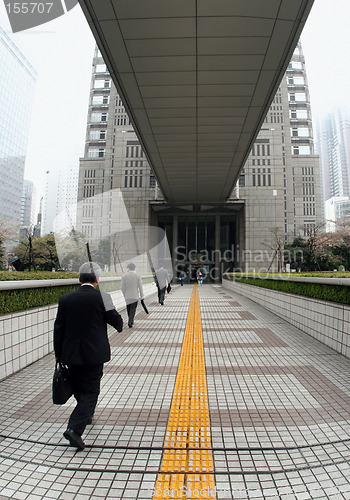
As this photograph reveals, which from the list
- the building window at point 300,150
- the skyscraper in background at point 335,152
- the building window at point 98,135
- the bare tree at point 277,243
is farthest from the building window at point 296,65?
the skyscraper in background at point 335,152

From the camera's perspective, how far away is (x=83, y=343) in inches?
→ 106

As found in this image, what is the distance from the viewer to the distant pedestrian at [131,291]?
26.1 feet

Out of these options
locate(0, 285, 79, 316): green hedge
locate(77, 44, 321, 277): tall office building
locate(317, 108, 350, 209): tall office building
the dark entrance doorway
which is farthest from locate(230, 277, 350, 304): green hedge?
locate(317, 108, 350, 209): tall office building

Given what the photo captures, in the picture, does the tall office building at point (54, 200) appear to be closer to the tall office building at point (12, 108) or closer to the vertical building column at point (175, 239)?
the vertical building column at point (175, 239)

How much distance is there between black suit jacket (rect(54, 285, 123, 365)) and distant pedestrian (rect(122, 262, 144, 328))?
511 cm

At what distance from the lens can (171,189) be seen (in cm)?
2934

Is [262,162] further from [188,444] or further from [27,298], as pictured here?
[188,444]

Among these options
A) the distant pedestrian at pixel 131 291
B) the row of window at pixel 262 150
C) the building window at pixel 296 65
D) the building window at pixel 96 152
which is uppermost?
the building window at pixel 296 65

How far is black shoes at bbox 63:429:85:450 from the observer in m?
2.49

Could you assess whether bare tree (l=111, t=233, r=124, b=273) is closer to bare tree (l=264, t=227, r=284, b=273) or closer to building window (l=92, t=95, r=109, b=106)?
bare tree (l=264, t=227, r=284, b=273)

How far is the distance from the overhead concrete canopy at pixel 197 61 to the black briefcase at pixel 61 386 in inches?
367

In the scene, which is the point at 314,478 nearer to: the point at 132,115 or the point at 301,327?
the point at 301,327

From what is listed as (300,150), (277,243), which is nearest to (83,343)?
(277,243)

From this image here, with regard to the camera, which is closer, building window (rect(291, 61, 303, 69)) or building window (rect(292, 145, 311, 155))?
building window (rect(292, 145, 311, 155))
